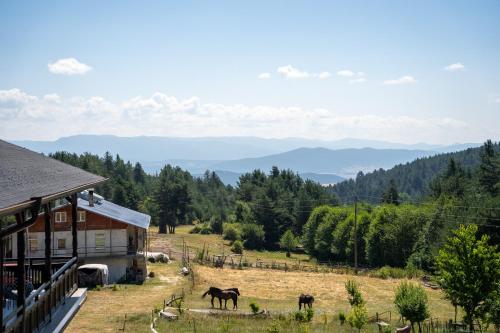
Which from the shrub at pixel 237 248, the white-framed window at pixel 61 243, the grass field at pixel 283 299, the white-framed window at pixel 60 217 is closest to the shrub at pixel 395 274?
the grass field at pixel 283 299

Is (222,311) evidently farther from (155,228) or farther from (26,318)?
(155,228)

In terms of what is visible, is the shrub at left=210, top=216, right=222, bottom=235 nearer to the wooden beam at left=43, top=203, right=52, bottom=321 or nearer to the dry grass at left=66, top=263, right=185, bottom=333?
the dry grass at left=66, top=263, right=185, bottom=333

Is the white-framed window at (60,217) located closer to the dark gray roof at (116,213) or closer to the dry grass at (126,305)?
the dark gray roof at (116,213)

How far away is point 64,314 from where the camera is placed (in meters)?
13.8

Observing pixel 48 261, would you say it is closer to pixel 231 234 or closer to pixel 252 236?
pixel 252 236

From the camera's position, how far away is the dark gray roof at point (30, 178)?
9.40 m

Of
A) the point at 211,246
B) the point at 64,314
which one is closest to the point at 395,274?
the point at 211,246

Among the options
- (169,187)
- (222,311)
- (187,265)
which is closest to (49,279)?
(222,311)

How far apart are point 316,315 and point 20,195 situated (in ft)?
88.5

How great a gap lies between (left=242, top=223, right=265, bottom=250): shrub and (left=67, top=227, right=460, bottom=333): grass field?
33276 millimetres

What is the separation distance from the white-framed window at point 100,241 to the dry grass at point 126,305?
5.65 meters

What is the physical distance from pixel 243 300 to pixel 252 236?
5233 cm

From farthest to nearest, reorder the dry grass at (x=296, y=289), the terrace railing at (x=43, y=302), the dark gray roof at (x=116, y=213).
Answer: the dark gray roof at (x=116, y=213)
the dry grass at (x=296, y=289)
the terrace railing at (x=43, y=302)

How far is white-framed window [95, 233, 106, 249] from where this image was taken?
158ft
